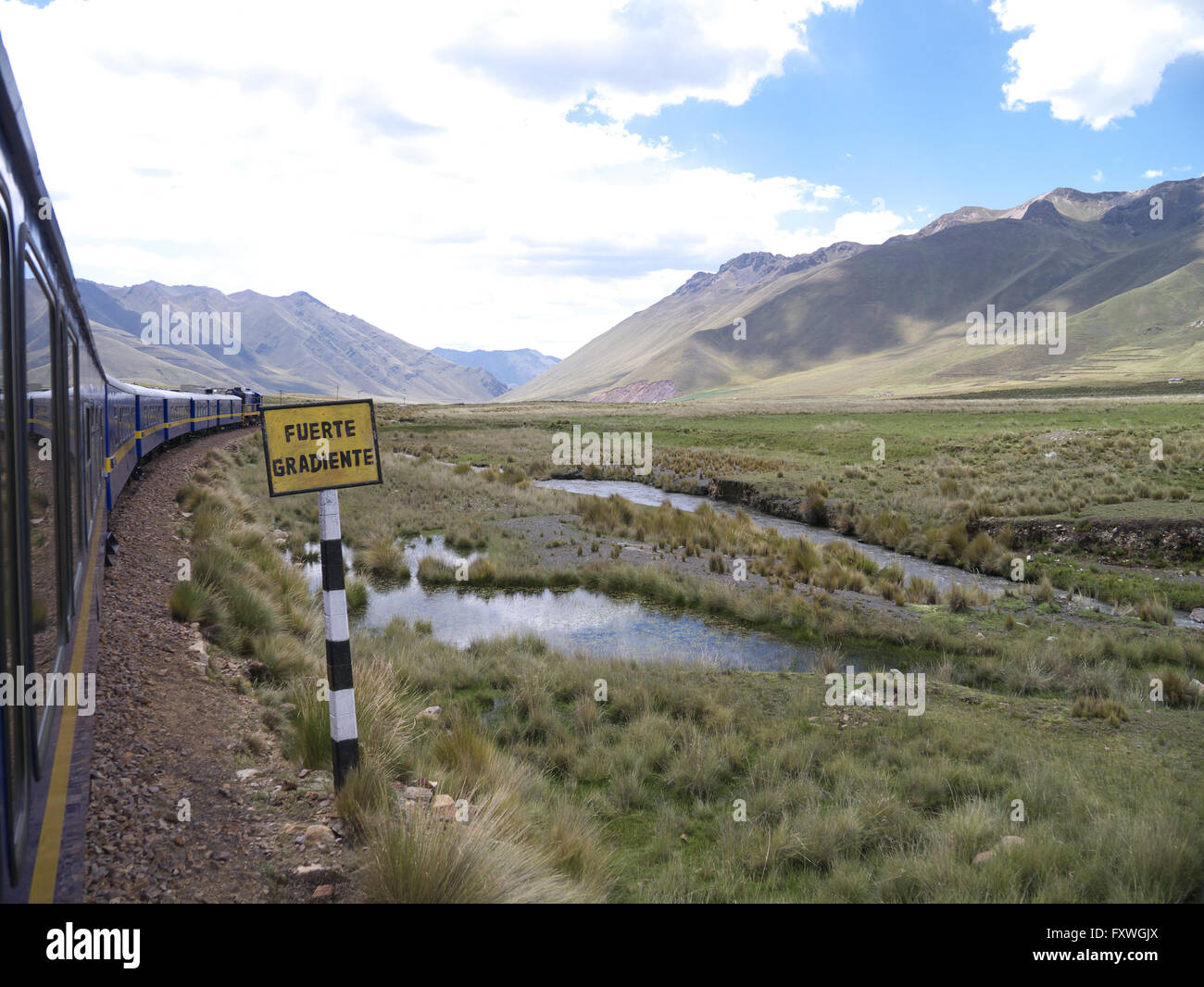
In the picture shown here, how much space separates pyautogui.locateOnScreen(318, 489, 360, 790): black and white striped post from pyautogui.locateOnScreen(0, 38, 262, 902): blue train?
55.2 inches

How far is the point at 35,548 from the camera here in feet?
11.5

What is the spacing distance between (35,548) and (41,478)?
52 cm

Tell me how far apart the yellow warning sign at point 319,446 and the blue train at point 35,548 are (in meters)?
1.18

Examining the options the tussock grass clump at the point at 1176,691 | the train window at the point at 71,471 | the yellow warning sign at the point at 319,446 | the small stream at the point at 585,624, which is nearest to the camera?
the yellow warning sign at the point at 319,446

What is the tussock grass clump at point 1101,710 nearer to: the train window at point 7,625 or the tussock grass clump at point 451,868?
the tussock grass clump at point 451,868

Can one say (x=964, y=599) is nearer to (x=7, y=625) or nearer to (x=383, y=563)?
(x=383, y=563)

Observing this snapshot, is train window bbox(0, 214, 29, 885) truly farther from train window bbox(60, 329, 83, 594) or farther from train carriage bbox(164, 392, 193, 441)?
train carriage bbox(164, 392, 193, 441)

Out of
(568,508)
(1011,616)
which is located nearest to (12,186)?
(1011,616)

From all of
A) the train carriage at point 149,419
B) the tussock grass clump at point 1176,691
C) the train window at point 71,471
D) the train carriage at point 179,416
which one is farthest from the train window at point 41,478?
the train carriage at point 179,416

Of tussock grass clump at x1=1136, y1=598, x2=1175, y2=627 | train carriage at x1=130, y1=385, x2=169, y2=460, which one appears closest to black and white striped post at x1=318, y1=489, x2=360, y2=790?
tussock grass clump at x1=1136, y1=598, x2=1175, y2=627

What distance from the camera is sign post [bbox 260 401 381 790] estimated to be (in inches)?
182

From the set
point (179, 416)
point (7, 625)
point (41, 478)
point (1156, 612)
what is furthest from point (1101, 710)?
point (179, 416)

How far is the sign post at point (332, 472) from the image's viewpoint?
4.63m
